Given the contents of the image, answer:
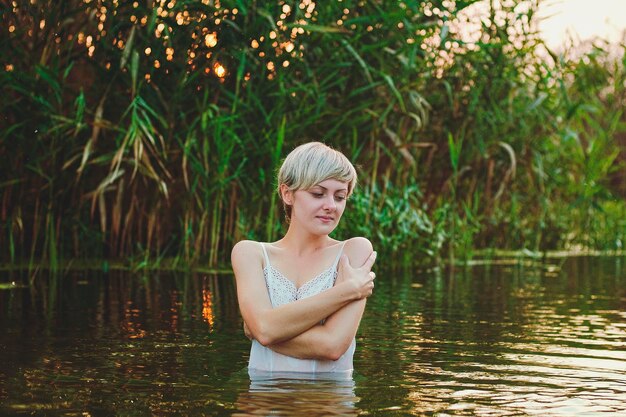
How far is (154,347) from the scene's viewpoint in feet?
16.7

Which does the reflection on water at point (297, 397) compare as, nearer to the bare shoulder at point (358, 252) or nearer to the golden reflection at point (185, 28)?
the bare shoulder at point (358, 252)

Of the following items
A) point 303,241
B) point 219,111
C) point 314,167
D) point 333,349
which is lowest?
point 333,349

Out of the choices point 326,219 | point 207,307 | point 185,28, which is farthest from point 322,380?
point 185,28

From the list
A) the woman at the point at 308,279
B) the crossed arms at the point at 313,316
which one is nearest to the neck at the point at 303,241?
the woman at the point at 308,279

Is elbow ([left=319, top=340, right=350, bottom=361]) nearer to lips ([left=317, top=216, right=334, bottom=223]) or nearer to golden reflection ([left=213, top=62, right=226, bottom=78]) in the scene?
lips ([left=317, top=216, right=334, bottom=223])

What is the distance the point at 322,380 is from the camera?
3.90 m

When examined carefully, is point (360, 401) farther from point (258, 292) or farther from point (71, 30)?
point (71, 30)

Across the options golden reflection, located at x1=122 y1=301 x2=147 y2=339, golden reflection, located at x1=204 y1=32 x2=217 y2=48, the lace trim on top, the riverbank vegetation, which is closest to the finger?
the lace trim on top

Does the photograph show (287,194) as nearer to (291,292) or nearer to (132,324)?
(291,292)

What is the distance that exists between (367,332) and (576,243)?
744 centimetres

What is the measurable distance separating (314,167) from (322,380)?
72cm

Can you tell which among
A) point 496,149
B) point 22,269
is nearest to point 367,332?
point 22,269

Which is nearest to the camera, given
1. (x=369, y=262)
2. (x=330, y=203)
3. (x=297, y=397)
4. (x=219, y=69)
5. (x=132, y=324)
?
(x=297, y=397)

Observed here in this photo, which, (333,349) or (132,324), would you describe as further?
(132,324)
